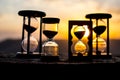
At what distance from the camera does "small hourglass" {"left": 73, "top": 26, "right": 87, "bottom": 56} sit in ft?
16.8

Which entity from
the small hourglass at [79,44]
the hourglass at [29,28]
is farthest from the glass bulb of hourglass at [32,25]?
the small hourglass at [79,44]

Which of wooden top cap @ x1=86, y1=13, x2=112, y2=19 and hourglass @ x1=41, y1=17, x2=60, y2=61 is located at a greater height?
wooden top cap @ x1=86, y1=13, x2=112, y2=19

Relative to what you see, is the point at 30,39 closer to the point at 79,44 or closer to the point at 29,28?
the point at 29,28

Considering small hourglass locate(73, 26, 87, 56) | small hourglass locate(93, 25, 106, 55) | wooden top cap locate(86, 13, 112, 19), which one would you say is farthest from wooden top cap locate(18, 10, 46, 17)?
small hourglass locate(93, 25, 106, 55)

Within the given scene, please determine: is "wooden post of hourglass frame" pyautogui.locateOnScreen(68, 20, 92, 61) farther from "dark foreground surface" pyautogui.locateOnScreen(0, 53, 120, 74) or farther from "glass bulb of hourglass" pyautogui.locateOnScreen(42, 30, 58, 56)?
"dark foreground surface" pyautogui.locateOnScreen(0, 53, 120, 74)

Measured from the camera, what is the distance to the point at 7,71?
4566 mm

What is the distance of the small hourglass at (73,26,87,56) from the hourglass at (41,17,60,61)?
298mm

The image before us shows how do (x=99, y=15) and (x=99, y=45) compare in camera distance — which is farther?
(x=99, y=45)

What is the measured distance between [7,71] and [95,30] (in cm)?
192

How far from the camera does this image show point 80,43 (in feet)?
16.8

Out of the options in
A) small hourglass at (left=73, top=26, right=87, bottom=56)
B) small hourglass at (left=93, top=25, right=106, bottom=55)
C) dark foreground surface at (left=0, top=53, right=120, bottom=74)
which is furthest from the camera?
small hourglass at (left=93, top=25, right=106, bottom=55)

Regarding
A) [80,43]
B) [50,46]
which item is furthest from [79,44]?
[50,46]

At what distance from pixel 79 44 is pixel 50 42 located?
421 millimetres

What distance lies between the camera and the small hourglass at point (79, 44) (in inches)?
201
